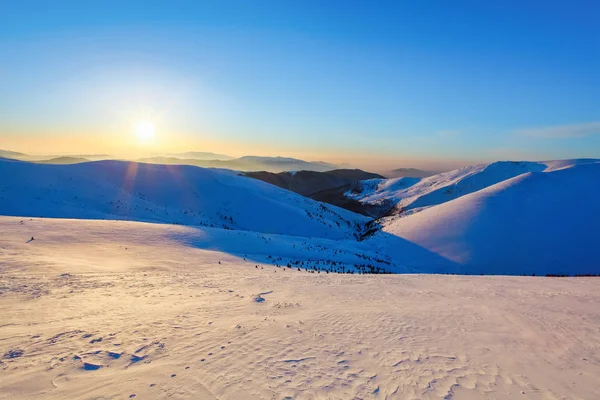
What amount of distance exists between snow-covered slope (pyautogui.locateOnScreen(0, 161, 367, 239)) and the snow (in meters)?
16.7

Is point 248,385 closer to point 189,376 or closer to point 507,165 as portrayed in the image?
point 189,376

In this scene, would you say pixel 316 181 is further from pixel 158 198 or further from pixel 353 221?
pixel 158 198

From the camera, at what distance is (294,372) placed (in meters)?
4.89

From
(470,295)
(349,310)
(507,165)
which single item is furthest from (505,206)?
(507,165)

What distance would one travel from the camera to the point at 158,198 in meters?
35.4

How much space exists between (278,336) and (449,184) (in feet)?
234

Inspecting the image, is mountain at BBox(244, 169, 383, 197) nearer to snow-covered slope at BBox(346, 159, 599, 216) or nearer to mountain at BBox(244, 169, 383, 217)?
mountain at BBox(244, 169, 383, 217)

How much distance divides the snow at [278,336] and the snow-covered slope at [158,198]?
16716mm

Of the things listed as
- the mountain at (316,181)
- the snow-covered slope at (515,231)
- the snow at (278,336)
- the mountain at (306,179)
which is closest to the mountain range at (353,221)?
the snow-covered slope at (515,231)

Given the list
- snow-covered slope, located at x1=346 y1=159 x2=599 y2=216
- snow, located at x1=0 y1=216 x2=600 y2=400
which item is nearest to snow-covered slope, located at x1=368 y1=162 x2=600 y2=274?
snow, located at x1=0 y1=216 x2=600 y2=400

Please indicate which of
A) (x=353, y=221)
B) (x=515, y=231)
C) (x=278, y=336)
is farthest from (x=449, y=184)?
(x=278, y=336)

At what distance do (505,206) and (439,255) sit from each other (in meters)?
9.80

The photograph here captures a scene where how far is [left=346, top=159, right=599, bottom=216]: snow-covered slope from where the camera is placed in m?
64.4

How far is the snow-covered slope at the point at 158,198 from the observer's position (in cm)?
2614
